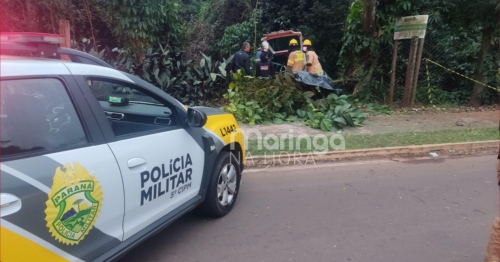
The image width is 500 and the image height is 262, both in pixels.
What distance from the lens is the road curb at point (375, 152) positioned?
634 cm

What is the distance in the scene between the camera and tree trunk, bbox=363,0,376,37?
1010 centimetres

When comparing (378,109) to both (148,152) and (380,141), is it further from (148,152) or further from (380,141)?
(148,152)

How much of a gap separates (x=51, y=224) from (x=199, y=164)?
1.63 metres

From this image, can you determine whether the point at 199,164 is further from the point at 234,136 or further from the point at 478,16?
the point at 478,16

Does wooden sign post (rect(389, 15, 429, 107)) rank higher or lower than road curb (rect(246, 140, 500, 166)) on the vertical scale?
higher

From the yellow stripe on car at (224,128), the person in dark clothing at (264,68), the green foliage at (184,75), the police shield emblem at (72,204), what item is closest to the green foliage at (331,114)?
the person in dark clothing at (264,68)

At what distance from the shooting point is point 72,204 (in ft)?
7.95

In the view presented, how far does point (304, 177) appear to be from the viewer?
18.6ft

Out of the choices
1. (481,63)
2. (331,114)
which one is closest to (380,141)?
(331,114)

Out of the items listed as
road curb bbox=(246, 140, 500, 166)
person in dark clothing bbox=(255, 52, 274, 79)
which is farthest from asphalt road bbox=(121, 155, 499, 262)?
person in dark clothing bbox=(255, 52, 274, 79)

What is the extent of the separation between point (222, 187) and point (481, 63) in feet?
30.5

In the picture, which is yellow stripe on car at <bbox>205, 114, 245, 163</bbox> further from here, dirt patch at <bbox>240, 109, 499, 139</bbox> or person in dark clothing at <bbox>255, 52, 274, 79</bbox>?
person in dark clothing at <bbox>255, 52, 274, 79</bbox>

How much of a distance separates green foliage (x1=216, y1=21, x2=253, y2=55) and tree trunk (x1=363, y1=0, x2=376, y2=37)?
21.6ft

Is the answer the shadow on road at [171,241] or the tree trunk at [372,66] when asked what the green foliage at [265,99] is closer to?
the tree trunk at [372,66]
